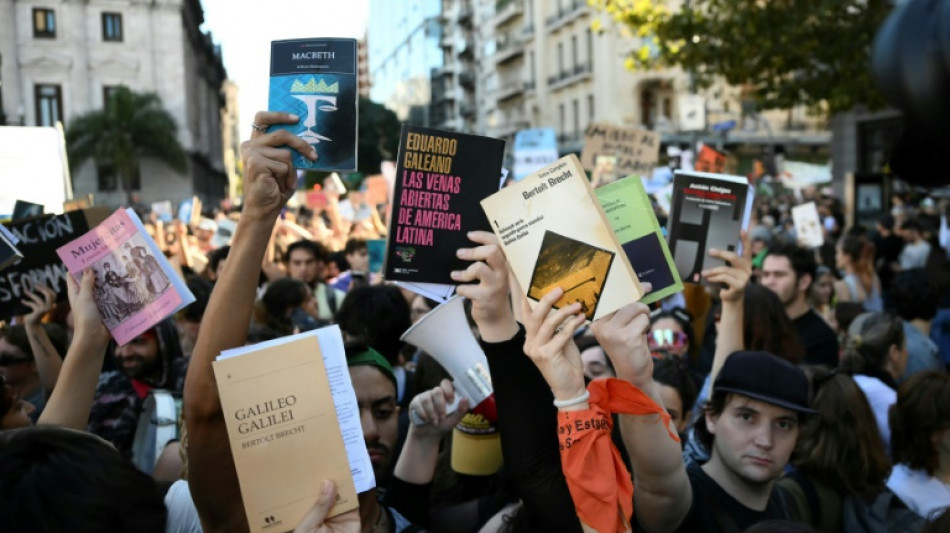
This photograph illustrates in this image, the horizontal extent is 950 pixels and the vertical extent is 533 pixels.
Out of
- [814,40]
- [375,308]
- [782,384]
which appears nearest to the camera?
[782,384]

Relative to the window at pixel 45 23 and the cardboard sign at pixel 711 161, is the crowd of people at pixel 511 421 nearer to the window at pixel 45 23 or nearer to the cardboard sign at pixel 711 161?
the cardboard sign at pixel 711 161

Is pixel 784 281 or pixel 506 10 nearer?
pixel 784 281

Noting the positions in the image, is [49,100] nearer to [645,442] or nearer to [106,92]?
[106,92]

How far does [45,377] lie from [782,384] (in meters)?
2.75

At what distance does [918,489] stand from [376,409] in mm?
2017

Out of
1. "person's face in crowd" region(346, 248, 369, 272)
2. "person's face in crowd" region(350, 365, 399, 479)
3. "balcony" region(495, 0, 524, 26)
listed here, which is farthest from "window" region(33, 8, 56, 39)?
"person's face in crowd" region(350, 365, 399, 479)

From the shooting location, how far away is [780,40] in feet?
54.2

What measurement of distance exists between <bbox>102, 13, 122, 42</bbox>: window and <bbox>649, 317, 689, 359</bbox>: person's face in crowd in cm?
5050

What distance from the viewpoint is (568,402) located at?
7.39ft

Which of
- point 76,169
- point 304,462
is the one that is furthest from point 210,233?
point 76,169

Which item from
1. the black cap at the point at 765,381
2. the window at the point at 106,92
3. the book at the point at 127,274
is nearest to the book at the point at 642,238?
the black cap at the point at 765,381

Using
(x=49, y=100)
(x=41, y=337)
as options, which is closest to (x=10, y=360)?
(x=41, y=337)

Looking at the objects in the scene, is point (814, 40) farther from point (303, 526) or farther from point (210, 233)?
point (303, 526)

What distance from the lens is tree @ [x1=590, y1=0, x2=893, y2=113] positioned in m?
16.4
